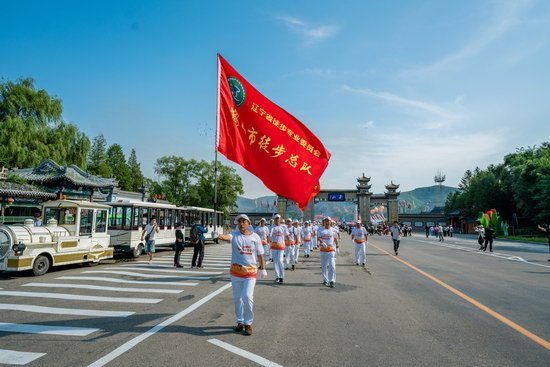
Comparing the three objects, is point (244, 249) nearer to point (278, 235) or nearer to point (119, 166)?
point (278, 235)

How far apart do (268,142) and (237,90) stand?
1703mm

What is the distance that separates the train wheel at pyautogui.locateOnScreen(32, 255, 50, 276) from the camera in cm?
1179

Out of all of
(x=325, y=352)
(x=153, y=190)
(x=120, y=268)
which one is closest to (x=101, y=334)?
(x=325, y=352)

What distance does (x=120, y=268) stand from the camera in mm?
13938

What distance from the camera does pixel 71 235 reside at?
13.4 m

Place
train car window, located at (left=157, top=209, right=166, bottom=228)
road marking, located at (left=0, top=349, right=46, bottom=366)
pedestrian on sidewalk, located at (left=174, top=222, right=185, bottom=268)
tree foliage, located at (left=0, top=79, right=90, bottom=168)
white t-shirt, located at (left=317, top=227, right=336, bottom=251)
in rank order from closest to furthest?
road marking, located at (left=0, top=349, right=46, bottom=366) < white t-shirt, located at (left=317, top=227, right=336, bottom=251) < pedestrian on sidewalk, located at (left=174, top=222, right=185, bottom=268) < train car window, located at (left=157, top=209, right=166, bottom=228) < tree foliage, located at (left=0, top=79, right=90, bottom=168)

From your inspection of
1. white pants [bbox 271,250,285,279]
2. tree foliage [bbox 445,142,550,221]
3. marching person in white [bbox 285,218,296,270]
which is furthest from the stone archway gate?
white pants [bbox 271,250,285,279]

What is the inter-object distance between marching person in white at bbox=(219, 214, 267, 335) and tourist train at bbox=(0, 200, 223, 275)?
2.05 m

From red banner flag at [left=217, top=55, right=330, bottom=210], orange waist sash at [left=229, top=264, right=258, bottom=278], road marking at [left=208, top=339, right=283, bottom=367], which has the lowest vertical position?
road marking at [left=208, top=339, right=283, bottom=367]

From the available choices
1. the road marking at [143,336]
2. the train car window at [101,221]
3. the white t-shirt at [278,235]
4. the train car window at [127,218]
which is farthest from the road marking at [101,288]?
the train car window at [127,218]

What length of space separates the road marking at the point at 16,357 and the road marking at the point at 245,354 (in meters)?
2.34

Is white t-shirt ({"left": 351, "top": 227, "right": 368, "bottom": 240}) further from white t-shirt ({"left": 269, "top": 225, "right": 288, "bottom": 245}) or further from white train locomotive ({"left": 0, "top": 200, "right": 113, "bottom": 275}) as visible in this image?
white train locomotive ({"left": 0, "top": 200, "right": 113, "bottom": 275})

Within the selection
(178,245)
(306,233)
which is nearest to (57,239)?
(178,245)

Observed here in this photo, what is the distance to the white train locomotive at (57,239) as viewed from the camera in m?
11.2
